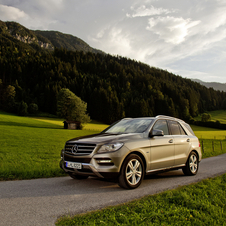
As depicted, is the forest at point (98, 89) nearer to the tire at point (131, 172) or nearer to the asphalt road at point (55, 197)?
the asphalt road at point (55, 197)

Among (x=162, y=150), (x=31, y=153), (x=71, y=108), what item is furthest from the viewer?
(x=71, y=108)

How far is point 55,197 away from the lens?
4.72 meters

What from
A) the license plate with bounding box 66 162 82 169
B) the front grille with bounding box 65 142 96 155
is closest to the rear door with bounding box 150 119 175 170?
the front grille with bounding box 65 142 96 155

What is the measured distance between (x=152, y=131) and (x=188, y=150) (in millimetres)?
2266

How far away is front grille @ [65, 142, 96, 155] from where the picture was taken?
5.40 meters

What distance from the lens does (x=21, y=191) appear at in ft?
17.0

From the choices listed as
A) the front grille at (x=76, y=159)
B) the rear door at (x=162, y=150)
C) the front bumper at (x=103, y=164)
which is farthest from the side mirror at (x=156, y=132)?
the front grille at (x=76, y=159)

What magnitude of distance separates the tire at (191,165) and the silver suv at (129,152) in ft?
0.11

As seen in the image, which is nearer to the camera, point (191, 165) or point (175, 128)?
point (175, 128)

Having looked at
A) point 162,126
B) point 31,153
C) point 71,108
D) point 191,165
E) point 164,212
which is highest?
point 71,108

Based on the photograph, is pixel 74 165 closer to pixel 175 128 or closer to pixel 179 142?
pixel 179 142

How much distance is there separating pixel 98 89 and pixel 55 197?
335 ft

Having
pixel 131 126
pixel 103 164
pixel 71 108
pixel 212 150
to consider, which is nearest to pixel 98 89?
pixel 71 108

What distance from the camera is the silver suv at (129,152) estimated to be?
17.1 ft
